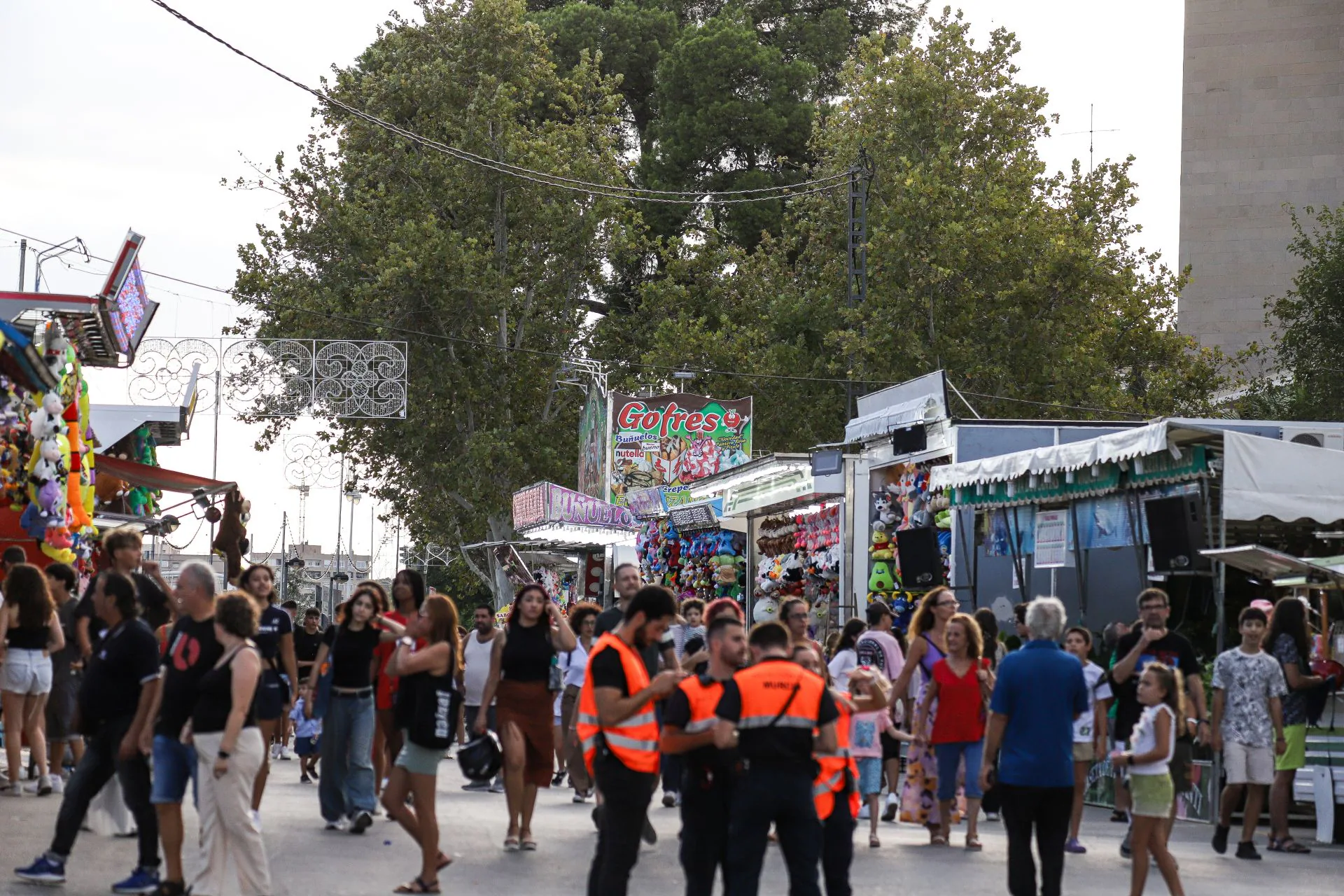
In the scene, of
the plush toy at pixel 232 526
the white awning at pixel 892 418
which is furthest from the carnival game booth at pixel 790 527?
the plush toy at pixel 232 526

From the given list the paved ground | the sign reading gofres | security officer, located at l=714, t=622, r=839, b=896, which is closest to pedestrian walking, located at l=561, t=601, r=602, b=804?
the paved ground

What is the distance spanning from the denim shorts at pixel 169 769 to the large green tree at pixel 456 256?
33.7 m

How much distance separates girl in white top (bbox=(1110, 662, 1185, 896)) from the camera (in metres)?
9.31

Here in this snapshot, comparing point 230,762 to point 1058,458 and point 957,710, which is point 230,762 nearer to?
point 957,710

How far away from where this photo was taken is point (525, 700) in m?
11.3

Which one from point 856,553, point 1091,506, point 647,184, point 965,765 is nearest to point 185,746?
point 965,765

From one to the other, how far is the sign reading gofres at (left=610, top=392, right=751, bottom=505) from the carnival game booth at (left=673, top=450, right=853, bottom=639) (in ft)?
18.8

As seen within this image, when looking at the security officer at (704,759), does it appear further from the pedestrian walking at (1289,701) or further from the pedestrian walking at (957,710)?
the pedestrian walking at (1289,701)

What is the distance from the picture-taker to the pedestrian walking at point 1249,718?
40.2ft

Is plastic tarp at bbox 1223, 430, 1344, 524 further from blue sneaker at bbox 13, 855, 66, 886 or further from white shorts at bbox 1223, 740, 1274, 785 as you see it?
blue sneaker at bbox 13, 855, 66, 886

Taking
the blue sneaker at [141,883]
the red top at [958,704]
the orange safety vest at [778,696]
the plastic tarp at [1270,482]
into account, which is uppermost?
the plastic tarp at [1270,482]

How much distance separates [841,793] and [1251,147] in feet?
162

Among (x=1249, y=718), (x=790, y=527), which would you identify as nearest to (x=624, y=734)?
Answer: (x=1249, y=718)

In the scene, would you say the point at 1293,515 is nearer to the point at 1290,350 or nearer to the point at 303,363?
the point at 303,363
